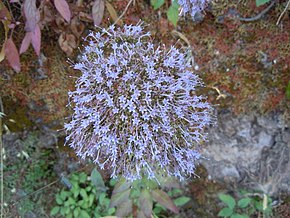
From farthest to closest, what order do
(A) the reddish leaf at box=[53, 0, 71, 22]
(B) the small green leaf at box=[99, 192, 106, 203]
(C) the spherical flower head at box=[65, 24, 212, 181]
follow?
(B) the small green leaf at box=[99, 192, 106, 203] < (A) the reddish leaf at box=[53, 0, 71, 22] < (C) the spherical flower head at box=[65, 24, 212, 181]

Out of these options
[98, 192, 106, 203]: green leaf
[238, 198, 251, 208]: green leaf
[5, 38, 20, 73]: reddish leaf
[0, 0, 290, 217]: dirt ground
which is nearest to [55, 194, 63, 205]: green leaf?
[98, 192, 106, 203]: green leaf

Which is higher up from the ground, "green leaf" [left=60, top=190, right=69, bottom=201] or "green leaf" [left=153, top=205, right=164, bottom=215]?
"green leaf" [left=153, top=205, right=164, bottom=215]

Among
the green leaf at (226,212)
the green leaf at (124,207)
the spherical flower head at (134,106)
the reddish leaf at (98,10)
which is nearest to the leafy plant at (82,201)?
the green leaf at (124,207)

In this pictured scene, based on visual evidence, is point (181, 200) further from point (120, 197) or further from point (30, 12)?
point (30, 12)

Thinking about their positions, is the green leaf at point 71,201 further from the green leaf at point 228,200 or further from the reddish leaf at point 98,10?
the reddish leaf at point 98,10

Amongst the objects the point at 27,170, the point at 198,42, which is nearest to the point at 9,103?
the point at 27,170

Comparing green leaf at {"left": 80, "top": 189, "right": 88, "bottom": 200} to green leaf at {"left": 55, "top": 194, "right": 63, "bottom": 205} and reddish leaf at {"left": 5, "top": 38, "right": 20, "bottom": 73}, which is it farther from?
reddish leaf at {"left": 5, "top": 38, "right": 20, "bottom": 73}

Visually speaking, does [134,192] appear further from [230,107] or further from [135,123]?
[230,107]
